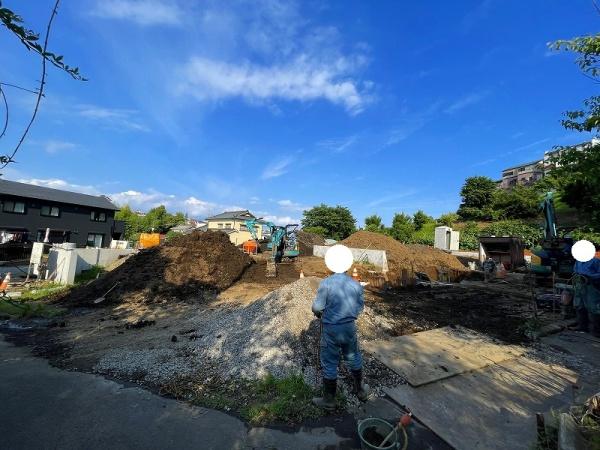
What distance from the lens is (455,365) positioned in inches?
193

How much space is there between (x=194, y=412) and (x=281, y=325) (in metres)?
2.27

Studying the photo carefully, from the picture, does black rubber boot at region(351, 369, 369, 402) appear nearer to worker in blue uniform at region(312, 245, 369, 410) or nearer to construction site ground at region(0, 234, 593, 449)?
worker in blue uniform at region(312, 245, 369, 410)

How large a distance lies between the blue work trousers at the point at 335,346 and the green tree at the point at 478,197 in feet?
114

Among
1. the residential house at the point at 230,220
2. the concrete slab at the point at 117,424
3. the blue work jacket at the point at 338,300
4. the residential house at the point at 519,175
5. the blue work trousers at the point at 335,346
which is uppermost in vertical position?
the residential house at the point at 519,175

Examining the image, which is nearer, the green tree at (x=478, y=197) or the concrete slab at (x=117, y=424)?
the concrete slab at (x=117, y=424)

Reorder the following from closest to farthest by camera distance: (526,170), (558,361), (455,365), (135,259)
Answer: (455,365), (558,361), (135,259), (526,170)

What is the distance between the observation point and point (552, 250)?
8.55 metres

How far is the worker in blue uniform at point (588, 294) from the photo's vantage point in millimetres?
6203

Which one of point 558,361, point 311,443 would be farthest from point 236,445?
point 558,361

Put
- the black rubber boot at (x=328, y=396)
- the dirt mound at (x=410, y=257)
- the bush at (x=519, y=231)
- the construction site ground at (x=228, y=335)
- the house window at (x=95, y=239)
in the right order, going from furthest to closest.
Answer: the house window at (x=95, y=239)
the bush at (x=519, y=231)
the dirt mound at (x=410, y=257)
the construction site ground at (x=228, y=335)
the black rubber boot at (x=328, y=396)

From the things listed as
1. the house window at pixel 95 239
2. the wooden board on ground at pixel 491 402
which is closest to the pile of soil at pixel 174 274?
the wooden board on ground at pixel 491 402

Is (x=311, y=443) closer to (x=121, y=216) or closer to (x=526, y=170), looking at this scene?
(x=121, y=216)

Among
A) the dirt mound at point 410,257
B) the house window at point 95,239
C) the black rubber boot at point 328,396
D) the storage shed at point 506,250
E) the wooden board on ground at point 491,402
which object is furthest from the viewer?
the house window at point 95,239

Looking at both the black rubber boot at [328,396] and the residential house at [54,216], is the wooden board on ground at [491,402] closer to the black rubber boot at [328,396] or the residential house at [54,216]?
the black rubber boot at [328,396]
